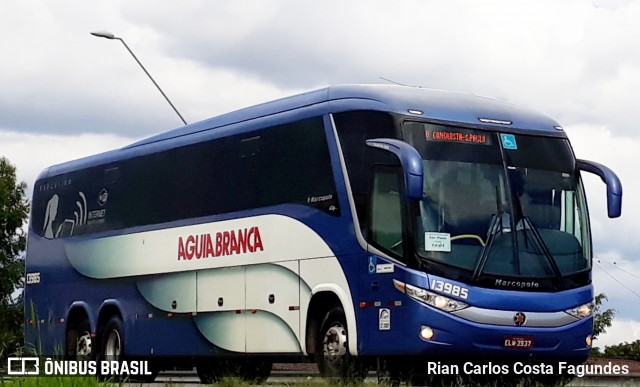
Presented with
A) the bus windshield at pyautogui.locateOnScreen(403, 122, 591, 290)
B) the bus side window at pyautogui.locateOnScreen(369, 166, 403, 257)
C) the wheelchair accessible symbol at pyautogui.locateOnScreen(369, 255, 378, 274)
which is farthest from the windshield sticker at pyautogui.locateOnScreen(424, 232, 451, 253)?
the wheelchair accessible symbol at pyautogui.locateOnScreen(369, 255, 378, 274)

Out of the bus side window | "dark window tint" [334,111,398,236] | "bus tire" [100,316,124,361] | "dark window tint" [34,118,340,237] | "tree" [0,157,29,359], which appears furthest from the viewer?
"tree" [0,157,29,359]

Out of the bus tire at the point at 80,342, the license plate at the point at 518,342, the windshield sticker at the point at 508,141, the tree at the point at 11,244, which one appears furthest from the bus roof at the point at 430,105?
the tree at the point at 11,244

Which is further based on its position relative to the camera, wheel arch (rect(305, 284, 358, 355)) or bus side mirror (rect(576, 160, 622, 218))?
bus side mirror (rect(576, 160, 622, 218))

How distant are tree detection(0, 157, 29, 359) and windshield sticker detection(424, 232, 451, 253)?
51240mm

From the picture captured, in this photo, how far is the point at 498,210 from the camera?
17891mm

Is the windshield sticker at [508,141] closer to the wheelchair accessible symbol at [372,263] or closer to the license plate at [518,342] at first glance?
the wheelchair accessible symbol at [372,263]

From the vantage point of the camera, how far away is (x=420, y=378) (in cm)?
1814

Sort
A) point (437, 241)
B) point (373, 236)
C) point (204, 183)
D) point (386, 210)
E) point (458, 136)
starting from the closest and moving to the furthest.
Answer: point (437, 241), point (386, 210), point (373, 236), point (458, 136), point (204, 183)

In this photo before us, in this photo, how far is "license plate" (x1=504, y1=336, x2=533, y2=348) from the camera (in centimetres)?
1752

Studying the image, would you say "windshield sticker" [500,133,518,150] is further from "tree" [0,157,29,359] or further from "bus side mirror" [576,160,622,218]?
"tree" [0,157,29,359]

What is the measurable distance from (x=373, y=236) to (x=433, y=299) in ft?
3.95

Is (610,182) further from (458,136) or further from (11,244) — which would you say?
(11,244)

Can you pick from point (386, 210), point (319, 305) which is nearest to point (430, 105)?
point (386, 210)

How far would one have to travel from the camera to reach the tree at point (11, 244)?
66.8m
